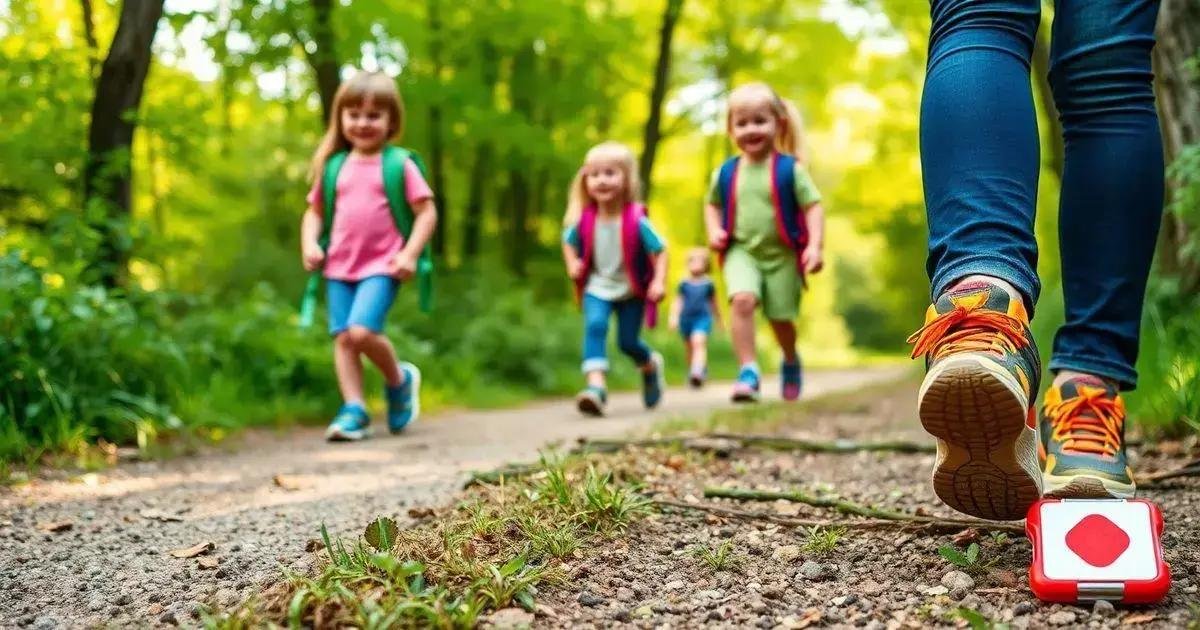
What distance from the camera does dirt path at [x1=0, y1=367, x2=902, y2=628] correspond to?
1671mm

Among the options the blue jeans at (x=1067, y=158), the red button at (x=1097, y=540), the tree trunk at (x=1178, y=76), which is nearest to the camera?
the red button at (x=1097, y=540)

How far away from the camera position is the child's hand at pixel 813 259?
5.18m

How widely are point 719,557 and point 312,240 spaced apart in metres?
3.96

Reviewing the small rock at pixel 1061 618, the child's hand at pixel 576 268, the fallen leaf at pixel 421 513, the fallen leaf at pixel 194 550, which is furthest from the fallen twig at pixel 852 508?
the child's hand at pixel 576 268

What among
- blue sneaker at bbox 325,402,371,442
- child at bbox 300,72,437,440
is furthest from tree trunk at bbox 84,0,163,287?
blue sneaker at bbox 325,402,371,442

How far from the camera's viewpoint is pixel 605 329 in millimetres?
6297

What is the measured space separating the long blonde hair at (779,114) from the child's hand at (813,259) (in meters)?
Answer: 0.68

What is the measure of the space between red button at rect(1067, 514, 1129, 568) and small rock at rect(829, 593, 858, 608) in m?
0.34

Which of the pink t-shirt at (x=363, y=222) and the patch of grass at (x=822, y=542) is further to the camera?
the pink t-shirt at (x=363, y=222)

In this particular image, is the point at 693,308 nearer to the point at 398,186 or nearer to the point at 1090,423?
the point at 398,186

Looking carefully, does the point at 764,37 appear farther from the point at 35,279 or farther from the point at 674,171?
the point at 35,279

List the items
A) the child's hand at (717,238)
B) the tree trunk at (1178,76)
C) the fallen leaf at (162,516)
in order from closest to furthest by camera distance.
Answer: the fallen leaf at (162,516) < the tree trunk at (1178,76) < the child's hand at (717,238)

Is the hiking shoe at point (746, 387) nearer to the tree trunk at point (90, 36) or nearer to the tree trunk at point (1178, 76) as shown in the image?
the tree trunk at point (1178, 76)

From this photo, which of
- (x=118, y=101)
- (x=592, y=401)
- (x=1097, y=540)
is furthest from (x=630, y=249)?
(x=1097, y=540)
